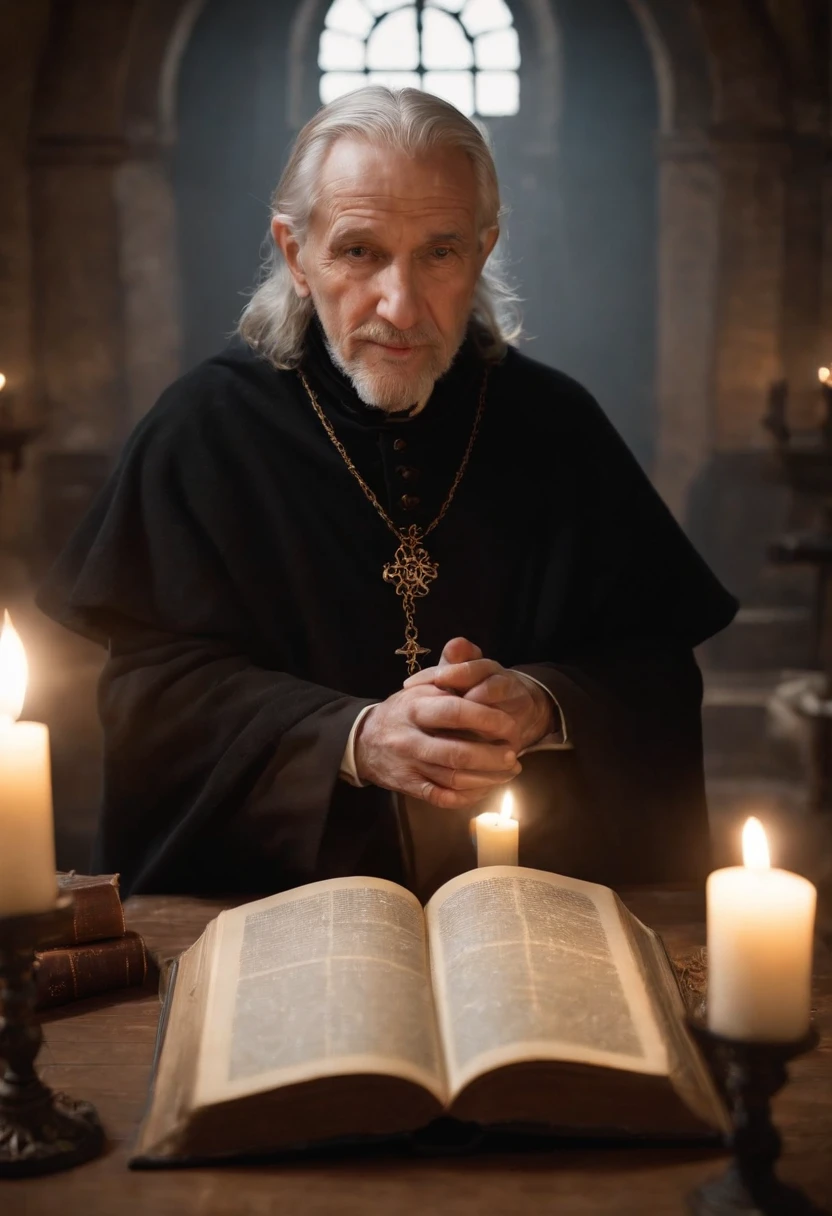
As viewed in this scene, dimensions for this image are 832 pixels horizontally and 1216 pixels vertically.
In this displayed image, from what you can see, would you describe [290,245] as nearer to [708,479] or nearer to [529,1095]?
[529,1095]

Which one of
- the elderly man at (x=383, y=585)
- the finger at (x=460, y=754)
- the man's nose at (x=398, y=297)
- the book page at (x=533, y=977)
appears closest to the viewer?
the book page at (x=533, y=977)

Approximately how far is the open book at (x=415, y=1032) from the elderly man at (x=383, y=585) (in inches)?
25.7

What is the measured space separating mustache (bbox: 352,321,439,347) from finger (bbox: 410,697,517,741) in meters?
0.82

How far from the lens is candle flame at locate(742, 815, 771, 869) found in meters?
1.30

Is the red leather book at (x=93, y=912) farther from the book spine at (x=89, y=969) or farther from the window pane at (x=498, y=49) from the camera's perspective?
the window pane at (x=498, y=49)

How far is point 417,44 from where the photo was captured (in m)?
6.21

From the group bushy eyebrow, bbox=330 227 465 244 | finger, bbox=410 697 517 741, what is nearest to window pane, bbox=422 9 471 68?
bushy eyebrow, bbox=330 227 465 244

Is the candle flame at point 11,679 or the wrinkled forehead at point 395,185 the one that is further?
the wrinkled forehead at point 395,185

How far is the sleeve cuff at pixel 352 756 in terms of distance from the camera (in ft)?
7.88

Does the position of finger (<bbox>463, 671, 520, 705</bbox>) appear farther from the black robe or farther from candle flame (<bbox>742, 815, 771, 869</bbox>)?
candle flame (<bbox>742, 815, 771, 869</bbox>)

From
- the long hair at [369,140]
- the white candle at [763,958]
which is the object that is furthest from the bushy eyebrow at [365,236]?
A: the white candle at [763,958]

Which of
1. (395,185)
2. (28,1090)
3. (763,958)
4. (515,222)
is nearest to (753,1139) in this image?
(763,958)

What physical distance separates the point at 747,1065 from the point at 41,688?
537cm

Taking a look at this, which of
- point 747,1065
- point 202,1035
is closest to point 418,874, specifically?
point 202,1035
